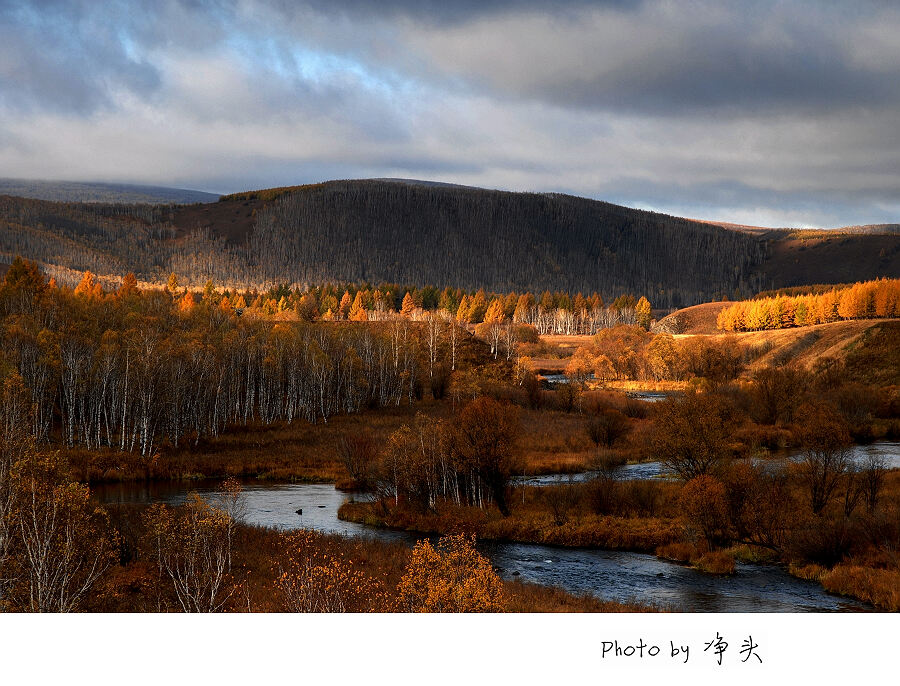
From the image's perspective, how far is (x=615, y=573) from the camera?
2466 cm

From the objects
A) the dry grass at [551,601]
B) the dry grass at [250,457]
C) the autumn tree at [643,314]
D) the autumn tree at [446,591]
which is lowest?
the dry grass at [250,457]

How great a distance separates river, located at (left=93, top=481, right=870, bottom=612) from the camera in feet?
67.3

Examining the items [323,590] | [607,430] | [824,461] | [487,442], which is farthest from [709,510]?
[607,430]

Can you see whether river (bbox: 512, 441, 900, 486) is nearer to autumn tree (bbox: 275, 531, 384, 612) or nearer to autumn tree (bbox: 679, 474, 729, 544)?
autumn tree (bbox: 679, 474, 729, 544)

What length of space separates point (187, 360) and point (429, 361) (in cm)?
3809

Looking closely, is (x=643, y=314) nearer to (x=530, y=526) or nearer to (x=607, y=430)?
(x=607, y=430)

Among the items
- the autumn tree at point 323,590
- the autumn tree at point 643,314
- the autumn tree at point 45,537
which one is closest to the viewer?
the autumn tree at point 45,537

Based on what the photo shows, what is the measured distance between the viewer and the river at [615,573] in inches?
807

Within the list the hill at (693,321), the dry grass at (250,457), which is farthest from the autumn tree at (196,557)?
the hill at (693,321)

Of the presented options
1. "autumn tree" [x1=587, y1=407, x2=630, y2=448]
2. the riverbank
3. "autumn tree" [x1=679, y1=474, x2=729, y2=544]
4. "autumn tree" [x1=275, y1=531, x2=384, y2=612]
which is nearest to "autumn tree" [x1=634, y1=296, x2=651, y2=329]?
"autumn tree" [x1=587, y1=407, x2=630, y2=448]

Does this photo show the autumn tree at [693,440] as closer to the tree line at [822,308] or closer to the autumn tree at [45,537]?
the autumn tree at [45,537]
